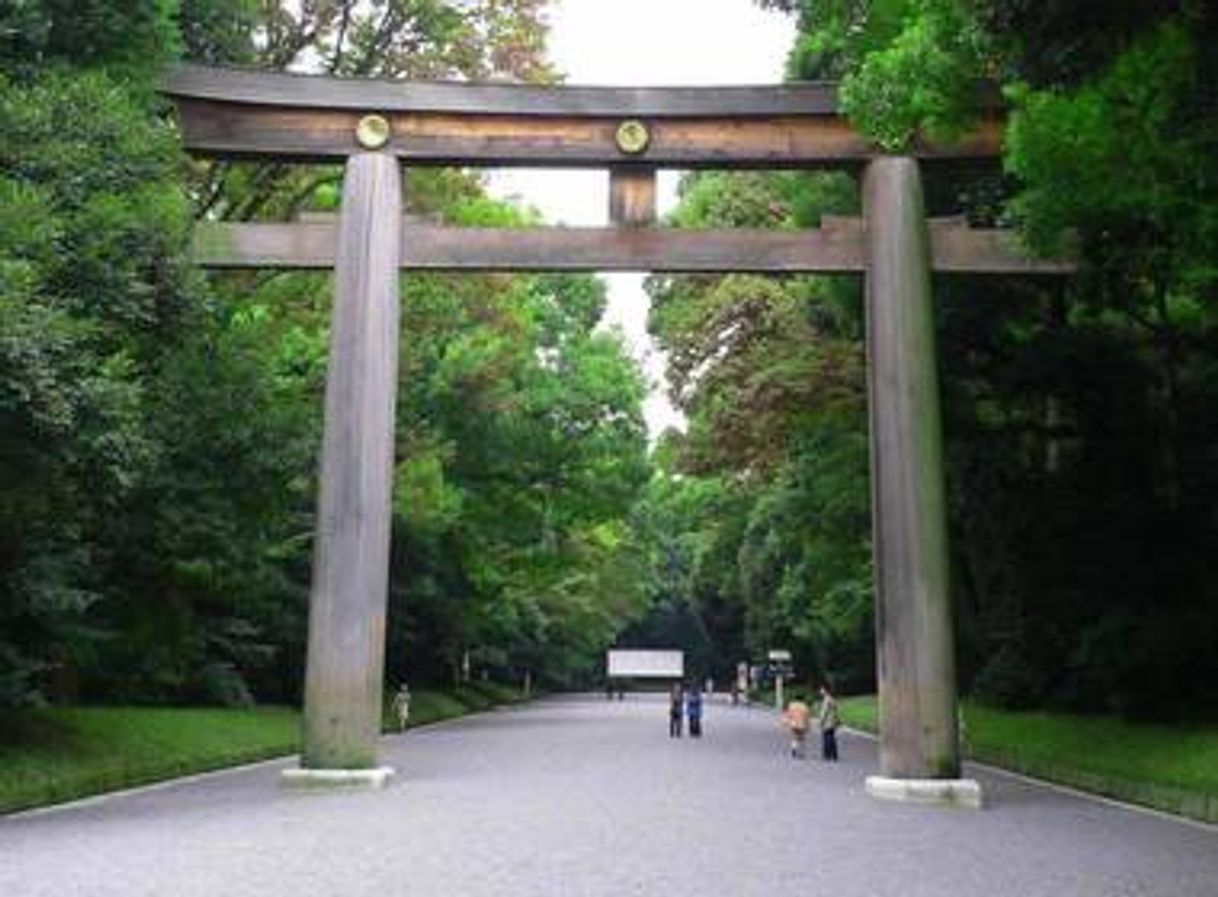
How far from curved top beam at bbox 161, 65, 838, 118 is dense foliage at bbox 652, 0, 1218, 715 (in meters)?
1.26

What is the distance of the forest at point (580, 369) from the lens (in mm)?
12086

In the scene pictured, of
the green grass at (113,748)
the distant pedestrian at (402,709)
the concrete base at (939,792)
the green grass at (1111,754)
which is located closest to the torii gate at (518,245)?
the concrete base at (939,792)

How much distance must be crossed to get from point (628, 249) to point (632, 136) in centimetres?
149

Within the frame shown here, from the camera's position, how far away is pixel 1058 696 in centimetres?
2283

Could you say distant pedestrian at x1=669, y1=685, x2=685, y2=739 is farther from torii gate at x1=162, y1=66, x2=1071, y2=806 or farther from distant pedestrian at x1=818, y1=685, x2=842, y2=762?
torii gate at x1=162, y1=66, x2=1071, y2=806

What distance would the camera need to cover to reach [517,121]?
17.8 meters

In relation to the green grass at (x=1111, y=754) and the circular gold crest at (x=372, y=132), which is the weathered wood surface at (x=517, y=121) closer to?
the circular gold crest at (x=372, y=132)

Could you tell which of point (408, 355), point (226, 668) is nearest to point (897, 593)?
point (408, 355)

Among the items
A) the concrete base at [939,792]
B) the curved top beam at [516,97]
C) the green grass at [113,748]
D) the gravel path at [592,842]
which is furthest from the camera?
the curved top beam at [516,97]

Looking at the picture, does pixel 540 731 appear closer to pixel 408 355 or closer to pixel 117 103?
pixel 408 355

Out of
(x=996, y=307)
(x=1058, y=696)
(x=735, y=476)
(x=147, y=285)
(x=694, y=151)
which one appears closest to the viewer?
(x=147, y=285)

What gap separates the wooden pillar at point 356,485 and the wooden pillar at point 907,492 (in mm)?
6021

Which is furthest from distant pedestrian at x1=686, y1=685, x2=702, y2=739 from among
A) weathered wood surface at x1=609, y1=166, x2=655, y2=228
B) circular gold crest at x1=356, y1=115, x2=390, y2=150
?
circular gold crest at x1=356, y1=115, x2=390, y2=150

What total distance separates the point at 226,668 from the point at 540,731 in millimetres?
8408
